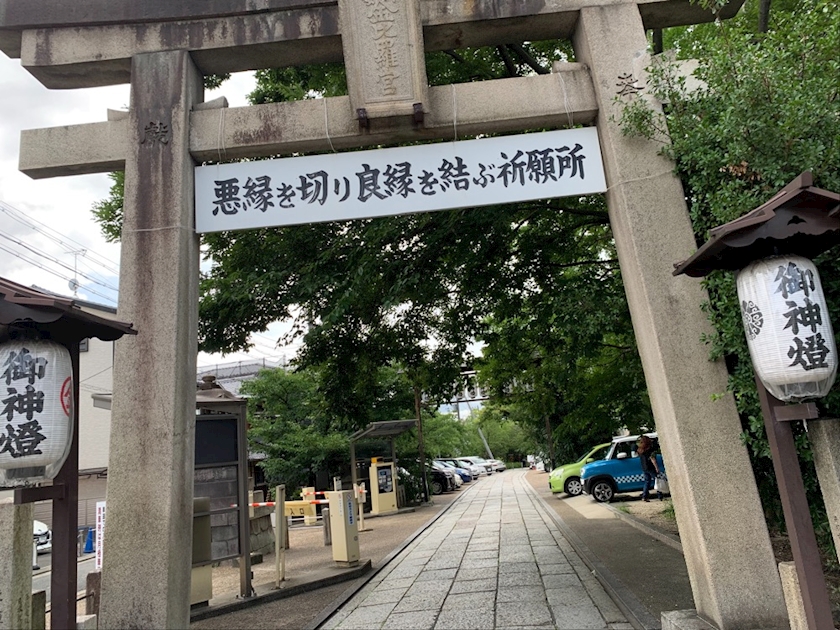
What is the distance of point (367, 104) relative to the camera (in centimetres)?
549

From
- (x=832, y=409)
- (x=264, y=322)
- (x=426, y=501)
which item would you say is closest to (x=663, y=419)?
(x=832, y=409)

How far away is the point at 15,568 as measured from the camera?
3.60 meters

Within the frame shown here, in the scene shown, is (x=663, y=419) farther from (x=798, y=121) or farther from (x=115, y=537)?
(x=115, y=537)

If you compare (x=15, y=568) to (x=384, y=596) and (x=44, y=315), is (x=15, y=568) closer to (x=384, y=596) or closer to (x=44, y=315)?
(x=44, y=315)

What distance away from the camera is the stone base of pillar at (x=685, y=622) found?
14.8 ft

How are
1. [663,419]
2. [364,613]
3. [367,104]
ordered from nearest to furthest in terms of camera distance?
[663,419], [367,104], [364,613]

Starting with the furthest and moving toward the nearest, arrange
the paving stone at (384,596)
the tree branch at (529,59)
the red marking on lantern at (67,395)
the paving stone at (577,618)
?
the tree branch at (529,59) → the paving stone at (384,596) → the paving stone at (577,618) → the red marking on lantern at (67,395)

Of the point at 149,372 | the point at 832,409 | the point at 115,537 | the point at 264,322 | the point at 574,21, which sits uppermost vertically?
the point at 574,21

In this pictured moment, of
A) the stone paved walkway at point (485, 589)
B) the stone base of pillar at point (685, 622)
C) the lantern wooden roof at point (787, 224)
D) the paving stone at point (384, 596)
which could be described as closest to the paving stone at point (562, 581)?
the stone paved walkway at point (485, 589)

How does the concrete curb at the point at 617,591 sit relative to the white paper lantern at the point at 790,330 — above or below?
below

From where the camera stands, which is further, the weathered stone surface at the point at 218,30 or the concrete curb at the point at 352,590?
the concrete curb at the point at 352,590

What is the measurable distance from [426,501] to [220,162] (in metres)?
18.6

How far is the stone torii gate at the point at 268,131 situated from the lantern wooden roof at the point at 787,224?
4.26 ft

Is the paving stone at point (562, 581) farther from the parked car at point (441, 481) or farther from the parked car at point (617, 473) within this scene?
the parked car at point (441, 481)
